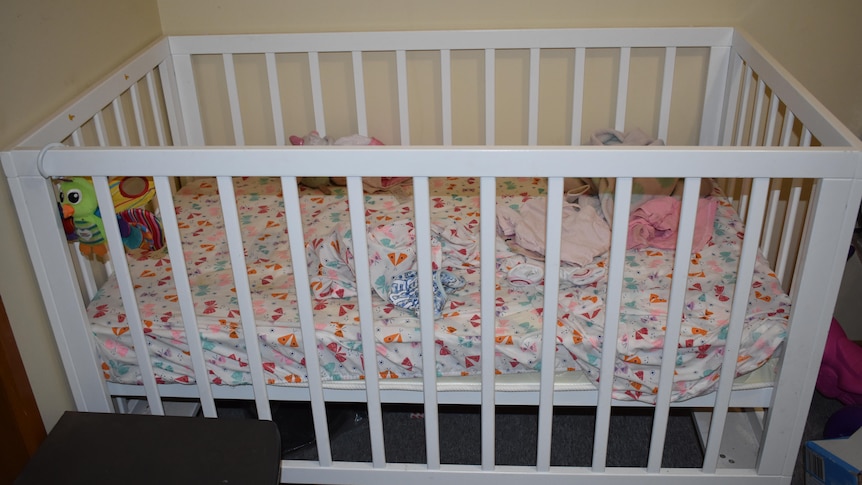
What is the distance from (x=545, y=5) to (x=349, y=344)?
1.09 metres

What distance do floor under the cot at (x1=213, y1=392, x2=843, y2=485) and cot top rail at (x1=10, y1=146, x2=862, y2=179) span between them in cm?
83

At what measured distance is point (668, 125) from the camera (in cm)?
215

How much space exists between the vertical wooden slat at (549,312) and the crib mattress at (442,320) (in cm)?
5

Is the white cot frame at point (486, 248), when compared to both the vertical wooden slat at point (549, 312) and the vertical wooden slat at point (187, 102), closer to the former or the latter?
the vertical wooden slat at point (549, 312)

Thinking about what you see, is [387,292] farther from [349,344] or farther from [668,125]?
[668,125]

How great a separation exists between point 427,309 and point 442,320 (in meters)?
0.12

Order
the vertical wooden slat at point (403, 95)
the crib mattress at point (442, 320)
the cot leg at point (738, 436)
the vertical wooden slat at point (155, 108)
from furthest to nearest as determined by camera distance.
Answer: the vertical wooden slat at point (403, 95)
the vertical wooden slat at point (155, 108)
the cot leg at point (738, 436)
the crib mattress at point (442, 320)

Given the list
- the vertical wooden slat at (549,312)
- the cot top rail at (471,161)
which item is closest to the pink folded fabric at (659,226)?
the vertical wooden slat at (549,312)

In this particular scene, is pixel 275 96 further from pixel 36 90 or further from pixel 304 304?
pixel 304 304

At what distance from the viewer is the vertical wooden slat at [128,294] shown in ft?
4.36

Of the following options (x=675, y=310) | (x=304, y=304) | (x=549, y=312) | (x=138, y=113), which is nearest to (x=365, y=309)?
(x=304, y=304)

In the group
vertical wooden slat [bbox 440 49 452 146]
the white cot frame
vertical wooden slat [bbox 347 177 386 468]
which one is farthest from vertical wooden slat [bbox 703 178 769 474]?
vertical wooden slat [bbox 440 49 452 146]

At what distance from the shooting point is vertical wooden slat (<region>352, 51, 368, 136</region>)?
2070mm

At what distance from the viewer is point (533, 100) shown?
2082 millimetres
